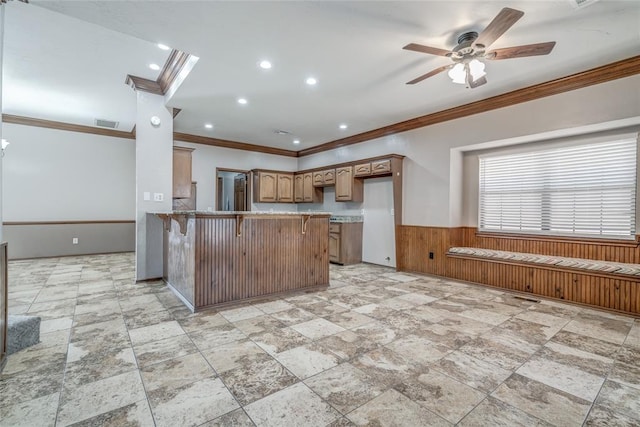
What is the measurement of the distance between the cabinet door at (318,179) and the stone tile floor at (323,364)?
389 centimetres

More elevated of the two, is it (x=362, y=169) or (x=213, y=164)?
(x=213, y=164)

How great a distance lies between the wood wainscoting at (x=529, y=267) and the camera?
3334 millimetres

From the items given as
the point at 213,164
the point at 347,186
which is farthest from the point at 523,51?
the point at 213,164

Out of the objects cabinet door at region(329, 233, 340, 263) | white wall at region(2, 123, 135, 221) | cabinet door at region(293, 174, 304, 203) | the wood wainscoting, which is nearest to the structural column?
cabinet door at region(329, 233, 340, 263)

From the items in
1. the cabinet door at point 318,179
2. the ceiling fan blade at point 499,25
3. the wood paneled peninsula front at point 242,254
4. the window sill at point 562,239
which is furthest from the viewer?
the cabinet door at point 318,179

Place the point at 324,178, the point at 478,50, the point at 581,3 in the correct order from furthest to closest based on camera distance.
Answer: the point at 324,178, the point at 478,50, the point at 581,3

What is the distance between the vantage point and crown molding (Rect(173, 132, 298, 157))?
6.57 m

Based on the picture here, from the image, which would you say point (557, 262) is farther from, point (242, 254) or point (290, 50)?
point (290, 50)

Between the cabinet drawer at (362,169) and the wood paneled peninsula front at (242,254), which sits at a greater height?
the cabinet drawer at (362,169)

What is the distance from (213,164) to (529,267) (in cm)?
660

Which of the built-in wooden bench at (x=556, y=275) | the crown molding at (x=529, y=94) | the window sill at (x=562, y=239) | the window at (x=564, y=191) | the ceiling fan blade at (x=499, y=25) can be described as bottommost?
the built-in wooden bench at (x=556, y=275)

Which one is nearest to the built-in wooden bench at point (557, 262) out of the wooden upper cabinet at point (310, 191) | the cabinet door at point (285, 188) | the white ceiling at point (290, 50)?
the white ceiling at point (290, 50)

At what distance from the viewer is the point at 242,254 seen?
3.48 metres

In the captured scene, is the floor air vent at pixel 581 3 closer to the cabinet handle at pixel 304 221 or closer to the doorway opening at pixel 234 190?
the cabinet handle at pixel 304 221
